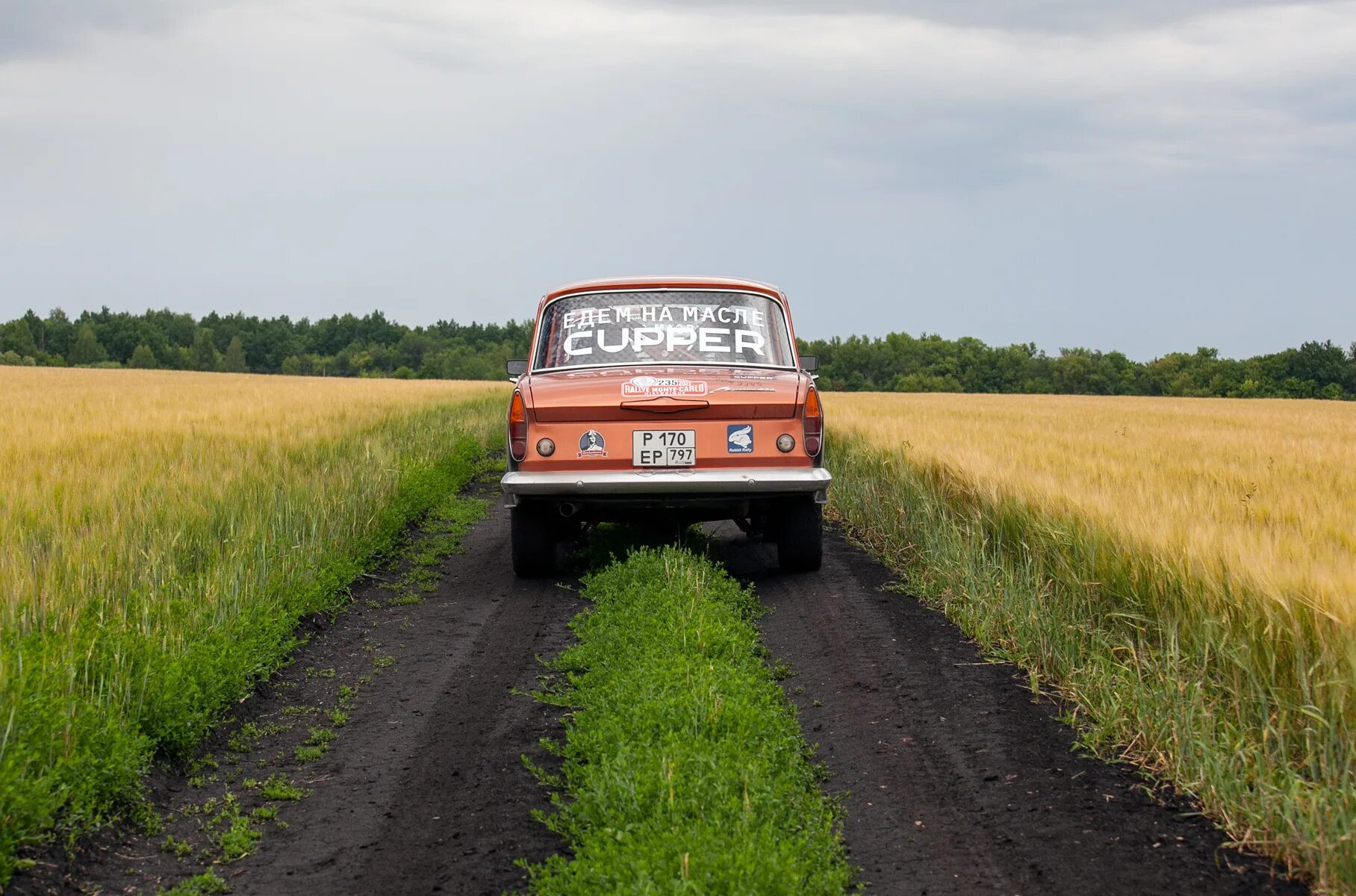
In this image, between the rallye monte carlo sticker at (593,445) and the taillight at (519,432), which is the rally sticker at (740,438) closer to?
the rallye monte carlo sticker at (593,445)

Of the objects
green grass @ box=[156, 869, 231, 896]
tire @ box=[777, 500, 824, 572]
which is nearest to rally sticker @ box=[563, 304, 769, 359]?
tire @ box=[777, 500, 824, 572]

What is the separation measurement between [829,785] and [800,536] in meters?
3.74

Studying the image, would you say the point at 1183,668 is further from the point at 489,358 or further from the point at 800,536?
the point at 489,358

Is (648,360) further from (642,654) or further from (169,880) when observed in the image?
(169,880)

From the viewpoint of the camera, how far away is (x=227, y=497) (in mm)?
8312

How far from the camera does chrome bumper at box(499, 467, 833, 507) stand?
7125mm

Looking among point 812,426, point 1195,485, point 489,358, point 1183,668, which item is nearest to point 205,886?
point 1183,668

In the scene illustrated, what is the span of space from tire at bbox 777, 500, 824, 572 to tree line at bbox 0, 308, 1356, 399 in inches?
2596

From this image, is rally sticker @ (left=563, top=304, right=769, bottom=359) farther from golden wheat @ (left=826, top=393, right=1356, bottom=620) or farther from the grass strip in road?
the grass strip in road

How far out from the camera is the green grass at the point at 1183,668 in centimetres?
363

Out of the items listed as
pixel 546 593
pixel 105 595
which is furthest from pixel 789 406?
pixel 105 595

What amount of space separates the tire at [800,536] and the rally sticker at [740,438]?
754 mm

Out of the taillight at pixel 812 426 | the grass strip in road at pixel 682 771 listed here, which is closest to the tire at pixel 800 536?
the taillight at pixel 812 426

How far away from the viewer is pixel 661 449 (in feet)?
23.8
